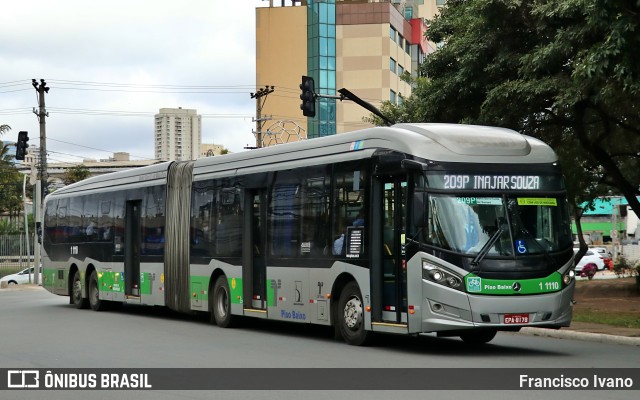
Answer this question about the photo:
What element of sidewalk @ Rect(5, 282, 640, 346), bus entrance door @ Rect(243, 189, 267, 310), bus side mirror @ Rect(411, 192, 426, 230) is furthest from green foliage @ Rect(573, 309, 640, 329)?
bus side mirror @ Rect(411, 192, 426, 230)

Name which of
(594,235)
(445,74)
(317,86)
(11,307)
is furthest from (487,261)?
(594,235)

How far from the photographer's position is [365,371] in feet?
41.2

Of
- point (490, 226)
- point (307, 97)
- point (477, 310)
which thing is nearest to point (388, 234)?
point (490, 226)

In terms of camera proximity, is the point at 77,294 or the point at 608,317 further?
the point at 77,294

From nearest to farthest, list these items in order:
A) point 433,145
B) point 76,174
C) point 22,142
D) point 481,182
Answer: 1. point 481,182
2. point 433,145
3. point 22,142
4. point 76,174

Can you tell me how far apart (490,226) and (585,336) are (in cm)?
408

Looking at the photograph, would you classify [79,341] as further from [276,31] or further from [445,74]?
[276,31]

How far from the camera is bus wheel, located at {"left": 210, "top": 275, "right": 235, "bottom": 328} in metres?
20.4

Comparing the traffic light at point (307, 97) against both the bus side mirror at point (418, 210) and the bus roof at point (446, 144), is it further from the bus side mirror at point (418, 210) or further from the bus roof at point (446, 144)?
the bus side mirror at point (418, 210)

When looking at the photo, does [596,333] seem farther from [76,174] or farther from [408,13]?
[408,13]

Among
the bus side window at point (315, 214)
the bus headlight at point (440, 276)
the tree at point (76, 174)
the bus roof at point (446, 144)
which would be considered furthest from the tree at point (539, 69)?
the tree at point (76, 174)

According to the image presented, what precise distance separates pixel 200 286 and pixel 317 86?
63.1 meters

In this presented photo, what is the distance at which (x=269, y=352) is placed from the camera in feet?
49.9

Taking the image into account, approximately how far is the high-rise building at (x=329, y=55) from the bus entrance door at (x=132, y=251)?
58.3 metres
